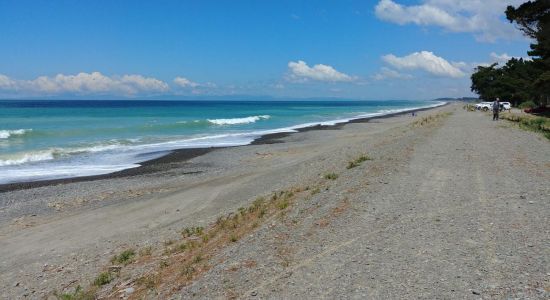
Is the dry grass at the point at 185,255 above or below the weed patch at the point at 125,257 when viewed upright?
above

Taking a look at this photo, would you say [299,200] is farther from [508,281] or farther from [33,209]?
[33,209]

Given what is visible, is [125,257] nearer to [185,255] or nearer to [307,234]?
[185,255]

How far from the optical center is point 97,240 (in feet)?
36.6

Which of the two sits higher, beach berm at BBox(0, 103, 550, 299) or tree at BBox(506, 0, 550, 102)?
tree at BBox(506, 0, 550, 102)

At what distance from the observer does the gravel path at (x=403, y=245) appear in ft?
19.1

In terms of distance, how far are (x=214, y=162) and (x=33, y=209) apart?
34.1 ft

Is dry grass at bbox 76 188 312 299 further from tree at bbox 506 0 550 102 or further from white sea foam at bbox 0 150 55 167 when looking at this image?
tree at bbox 506 0 550 102

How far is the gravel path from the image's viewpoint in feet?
19.1

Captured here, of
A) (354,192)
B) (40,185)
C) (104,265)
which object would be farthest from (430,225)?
(40,185)

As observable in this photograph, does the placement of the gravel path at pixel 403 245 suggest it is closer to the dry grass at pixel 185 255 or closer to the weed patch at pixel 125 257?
the dry grass at pixel 185 255

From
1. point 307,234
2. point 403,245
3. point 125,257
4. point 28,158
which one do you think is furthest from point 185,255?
point 28,158

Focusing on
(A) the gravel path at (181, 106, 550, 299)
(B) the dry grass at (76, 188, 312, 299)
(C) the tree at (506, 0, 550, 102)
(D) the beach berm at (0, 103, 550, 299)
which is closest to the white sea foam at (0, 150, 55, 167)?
(D) the beach berm at (0, 103, 550, 299)

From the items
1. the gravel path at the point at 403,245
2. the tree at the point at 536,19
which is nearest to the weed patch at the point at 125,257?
the gravel path at the point at 403,245

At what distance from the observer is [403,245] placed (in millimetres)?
7152
